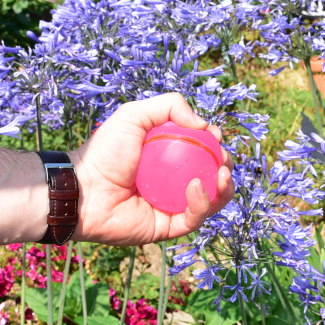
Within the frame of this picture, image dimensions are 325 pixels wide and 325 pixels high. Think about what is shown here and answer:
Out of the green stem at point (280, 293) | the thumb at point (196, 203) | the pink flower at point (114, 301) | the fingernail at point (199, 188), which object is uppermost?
the fingernail at point (199, 188)

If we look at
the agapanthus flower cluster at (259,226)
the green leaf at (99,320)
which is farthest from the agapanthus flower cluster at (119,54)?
the green leaf at (99,320)

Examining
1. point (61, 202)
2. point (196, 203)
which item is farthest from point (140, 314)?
point (196, 203)

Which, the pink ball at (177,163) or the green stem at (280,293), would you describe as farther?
the green stem at (280,293)

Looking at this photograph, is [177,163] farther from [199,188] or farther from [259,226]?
[259,226]

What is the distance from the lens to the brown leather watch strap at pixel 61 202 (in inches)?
63.5

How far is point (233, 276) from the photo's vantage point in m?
2.78

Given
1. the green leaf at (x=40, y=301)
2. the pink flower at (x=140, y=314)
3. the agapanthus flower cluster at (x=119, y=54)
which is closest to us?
the agapanthus flower cluster at (x=119, y=54)

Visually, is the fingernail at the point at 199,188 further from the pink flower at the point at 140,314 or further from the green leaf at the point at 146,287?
the green leaf at the point at 146,287

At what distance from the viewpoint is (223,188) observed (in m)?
1.59

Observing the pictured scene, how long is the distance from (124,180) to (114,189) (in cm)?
7

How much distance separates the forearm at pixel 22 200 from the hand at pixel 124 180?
18 cm

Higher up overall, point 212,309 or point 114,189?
point 114,189

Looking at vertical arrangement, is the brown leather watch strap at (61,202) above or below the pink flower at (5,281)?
above

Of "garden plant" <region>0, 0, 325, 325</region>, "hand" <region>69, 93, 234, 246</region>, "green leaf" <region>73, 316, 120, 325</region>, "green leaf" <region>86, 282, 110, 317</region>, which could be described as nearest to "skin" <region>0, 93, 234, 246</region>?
"hand" <region>69, 93, 234, 246</region>
